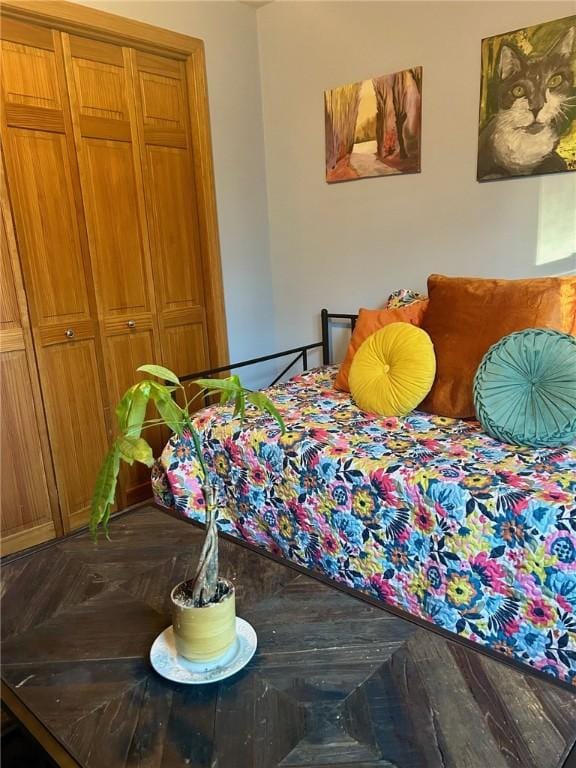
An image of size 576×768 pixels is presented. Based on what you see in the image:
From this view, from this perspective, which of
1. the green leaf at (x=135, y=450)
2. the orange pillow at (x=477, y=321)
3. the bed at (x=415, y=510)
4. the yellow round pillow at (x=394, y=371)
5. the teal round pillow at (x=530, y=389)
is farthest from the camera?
the yellow round pillow at (x=394, y=371)

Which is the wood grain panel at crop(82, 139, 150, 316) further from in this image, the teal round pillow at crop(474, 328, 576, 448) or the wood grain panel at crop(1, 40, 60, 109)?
the teal round pillow at crop(474, 328, 576, 448)

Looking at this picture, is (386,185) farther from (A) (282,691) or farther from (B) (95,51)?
(A) (282,691)

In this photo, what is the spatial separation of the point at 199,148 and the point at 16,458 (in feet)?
5.44

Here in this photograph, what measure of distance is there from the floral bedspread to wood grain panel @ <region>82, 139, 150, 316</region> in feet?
2.71

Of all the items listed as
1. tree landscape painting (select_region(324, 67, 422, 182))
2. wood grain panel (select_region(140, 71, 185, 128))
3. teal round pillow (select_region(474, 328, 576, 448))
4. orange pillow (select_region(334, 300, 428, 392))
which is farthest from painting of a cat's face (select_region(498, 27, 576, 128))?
wood grain panel (select_region(140, 71, 185, 128))

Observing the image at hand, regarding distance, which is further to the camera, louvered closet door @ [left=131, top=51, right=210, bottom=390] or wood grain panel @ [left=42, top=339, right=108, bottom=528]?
louvered closet door @ [left=131, top=51, right=210, bottom=390]

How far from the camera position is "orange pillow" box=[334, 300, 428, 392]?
7.13 feet

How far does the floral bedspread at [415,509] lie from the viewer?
126 centimetres

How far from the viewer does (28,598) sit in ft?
3.97

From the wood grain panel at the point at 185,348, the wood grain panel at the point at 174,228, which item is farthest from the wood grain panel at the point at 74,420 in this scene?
the wood grain panel at the point at 174,228

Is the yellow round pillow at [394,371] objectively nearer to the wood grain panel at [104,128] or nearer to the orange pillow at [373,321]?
the orange pillow at [373,321]

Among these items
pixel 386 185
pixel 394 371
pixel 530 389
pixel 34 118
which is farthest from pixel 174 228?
pixel 530 389

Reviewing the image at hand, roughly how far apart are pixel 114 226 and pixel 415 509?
181 centimetres

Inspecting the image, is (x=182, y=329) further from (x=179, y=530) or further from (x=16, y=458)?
(x=179, y=530)
